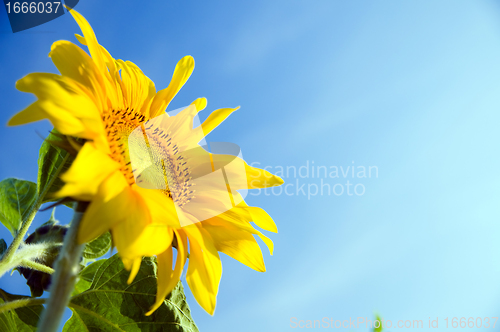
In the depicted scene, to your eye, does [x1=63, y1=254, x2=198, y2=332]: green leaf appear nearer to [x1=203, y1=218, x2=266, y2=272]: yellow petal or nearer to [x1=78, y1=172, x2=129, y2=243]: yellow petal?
[x1=203, y1=218, x2=266, y2=272]: yellow petal

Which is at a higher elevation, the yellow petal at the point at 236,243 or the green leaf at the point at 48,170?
the green leaf at the point at 48,170

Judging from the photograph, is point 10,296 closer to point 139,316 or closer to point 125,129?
point 139,316

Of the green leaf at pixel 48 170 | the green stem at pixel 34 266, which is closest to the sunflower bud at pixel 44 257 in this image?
the green stem at pixel 34 266

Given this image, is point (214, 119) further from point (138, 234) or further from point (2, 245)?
point (2, 245)


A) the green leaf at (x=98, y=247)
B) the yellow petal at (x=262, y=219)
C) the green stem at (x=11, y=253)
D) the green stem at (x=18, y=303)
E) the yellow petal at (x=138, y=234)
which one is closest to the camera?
the yellow petal at (x=138, y=234)

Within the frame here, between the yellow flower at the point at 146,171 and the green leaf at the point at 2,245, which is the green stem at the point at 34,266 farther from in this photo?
the yellow flower at the point at 146,171

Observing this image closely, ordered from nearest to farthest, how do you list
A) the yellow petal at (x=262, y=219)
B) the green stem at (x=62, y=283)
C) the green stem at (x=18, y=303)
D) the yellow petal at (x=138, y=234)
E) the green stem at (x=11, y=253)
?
the green stem at (x=62, y=283) < the yellow petal at (x=138, y=234) < the green stem at (x=18, y=303) < the green stem at (x=11, y=253) < the yellow petal at (x=262, y=219)
